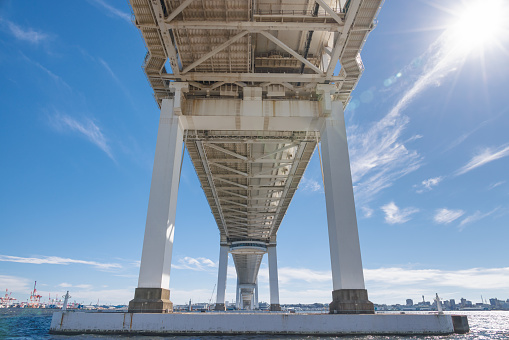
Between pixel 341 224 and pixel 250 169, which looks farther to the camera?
pixel 250 169

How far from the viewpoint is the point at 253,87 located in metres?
18.9

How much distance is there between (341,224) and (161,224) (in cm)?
863

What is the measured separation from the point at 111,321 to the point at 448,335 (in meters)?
13.0

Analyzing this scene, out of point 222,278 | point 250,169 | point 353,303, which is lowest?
point 353,303

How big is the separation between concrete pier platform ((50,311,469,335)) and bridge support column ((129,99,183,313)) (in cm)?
176

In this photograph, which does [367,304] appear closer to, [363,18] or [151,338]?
[151,338]

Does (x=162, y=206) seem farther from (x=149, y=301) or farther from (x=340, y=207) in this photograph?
(x=340, y=207)

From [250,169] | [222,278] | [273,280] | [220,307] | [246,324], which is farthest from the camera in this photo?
[273,280]

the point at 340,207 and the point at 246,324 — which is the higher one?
the point at 340,207

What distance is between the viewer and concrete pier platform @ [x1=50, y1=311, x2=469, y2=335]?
11.9m

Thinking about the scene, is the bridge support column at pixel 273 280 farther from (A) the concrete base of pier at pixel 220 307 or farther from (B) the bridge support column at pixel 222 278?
(A) the concrete base of pier at pixel 220 307

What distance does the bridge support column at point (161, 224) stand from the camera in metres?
14.2

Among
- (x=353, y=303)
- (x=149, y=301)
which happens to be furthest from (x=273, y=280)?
(x=149, y=301)

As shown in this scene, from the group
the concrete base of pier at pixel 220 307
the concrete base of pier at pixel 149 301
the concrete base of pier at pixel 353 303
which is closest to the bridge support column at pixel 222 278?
the concrete base of pier at pixel 220 307
